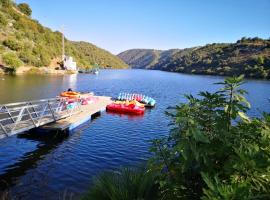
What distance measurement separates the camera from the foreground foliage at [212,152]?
4.89 meters

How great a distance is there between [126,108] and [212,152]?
111ft

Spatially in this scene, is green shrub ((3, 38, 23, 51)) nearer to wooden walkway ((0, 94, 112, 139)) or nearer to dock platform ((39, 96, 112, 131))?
dock platform ((39, 96, 112, 131))

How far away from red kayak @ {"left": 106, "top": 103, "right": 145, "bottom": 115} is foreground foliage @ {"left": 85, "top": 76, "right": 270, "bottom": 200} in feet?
105

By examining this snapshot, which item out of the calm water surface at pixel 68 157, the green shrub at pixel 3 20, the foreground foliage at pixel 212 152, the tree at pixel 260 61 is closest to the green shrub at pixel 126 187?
the foreground foliage at pixel 212 152

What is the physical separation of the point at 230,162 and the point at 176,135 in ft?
4.12

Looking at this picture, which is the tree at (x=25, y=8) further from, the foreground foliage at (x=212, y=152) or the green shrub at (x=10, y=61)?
the foreground foliage at (x=212, y=152)

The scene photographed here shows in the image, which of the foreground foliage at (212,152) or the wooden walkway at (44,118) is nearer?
the foreground foliage at (212,152)

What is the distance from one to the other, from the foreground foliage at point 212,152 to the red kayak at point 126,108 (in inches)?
1256

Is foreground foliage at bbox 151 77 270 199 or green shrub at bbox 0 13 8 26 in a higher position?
green shrub at bbox 0 13 8 26

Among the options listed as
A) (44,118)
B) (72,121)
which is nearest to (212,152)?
(44,118)

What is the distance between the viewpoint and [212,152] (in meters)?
5.41

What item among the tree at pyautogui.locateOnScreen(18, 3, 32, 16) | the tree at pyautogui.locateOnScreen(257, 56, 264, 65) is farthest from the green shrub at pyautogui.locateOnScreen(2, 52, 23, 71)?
the tree at pyautogui.locateOnScreen(257, 56, 264, 65)

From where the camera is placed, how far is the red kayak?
38.9 metres

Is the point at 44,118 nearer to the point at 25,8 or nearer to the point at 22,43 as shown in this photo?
the point at 22,43
